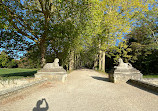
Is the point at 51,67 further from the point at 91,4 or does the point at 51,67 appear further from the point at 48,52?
the point at 48,52

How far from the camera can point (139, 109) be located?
3240 millimetres

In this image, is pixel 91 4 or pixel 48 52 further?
pixel 48 52

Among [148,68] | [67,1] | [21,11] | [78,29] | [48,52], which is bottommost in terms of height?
[148,68]

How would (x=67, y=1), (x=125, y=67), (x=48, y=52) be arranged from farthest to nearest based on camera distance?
(x=48, y=52)
(x=67, y=1)
(x=125, y=67)

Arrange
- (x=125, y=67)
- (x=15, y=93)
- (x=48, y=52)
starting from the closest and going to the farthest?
1. (x=15, y=93)
2. (x=125, y=67)
3. (x=48, y=52)

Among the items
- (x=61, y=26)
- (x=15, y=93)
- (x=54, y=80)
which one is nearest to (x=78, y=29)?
(x=61, y=26)

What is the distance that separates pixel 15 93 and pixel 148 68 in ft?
87.9

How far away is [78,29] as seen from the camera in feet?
35.5

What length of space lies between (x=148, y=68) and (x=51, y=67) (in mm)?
23698

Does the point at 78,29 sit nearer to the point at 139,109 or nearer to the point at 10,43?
the point at 10,43

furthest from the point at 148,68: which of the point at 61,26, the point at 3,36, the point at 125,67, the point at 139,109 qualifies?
the point at 3,36

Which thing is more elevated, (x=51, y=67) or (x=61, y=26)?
(x=61, y=26)

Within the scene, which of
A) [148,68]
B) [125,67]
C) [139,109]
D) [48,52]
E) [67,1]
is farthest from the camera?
[148,68]

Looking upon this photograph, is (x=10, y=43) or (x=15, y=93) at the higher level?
(x=10, y=43)
